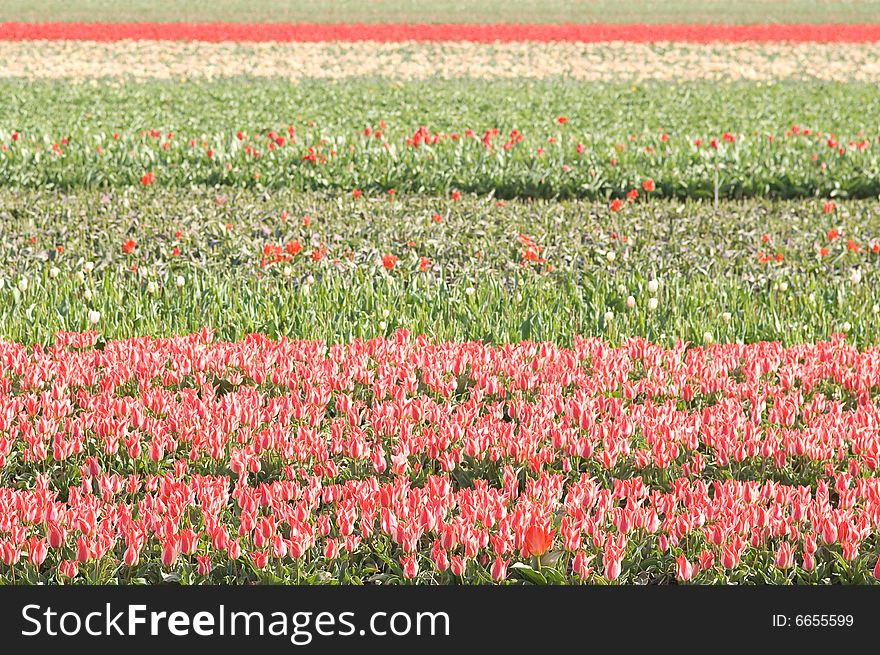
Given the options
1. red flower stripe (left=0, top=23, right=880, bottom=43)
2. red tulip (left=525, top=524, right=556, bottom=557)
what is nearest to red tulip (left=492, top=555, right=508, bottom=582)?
red tulip (left=525, top=524, right=556, bottom=557)

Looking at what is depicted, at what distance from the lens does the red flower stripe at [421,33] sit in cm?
3391

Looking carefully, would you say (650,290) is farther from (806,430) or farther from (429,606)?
(429,606)

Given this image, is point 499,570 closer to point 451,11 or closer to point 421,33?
point 421,33

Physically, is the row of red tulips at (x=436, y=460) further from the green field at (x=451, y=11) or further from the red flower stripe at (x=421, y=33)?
the green field at (x=451, y=11)

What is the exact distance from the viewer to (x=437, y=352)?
5055 millimetres

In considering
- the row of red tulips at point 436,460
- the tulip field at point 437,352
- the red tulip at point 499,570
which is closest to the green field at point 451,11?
the tulip field at point 437,352

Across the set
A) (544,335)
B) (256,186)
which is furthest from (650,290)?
(256,186)

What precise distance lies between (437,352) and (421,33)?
32087 mm

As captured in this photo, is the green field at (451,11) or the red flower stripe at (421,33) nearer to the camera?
the red flower stripe at (421,33)

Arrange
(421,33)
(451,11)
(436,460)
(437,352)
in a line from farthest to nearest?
(451,11), (421,33), (437,352), (436,460)

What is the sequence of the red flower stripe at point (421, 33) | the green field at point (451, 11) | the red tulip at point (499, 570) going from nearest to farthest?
the red tulip at point (499, 570) < the red flower stripe at point (421, 33) < the green field at point (451, 11)

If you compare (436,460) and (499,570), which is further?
(436,460)

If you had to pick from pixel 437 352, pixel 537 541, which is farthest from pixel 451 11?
pixel 537 541

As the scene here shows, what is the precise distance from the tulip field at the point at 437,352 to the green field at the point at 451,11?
27185 millimetres
